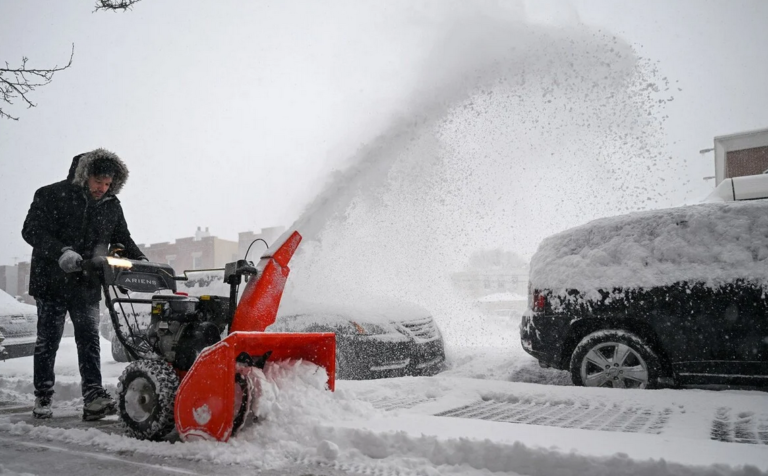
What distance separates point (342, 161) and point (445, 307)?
280 inches

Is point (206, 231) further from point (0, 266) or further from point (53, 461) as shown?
point (53, 461)

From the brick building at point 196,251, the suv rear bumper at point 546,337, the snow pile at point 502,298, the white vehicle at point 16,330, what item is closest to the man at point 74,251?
the suv rear bumper at point 546,337

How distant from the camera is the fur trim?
4117 mm

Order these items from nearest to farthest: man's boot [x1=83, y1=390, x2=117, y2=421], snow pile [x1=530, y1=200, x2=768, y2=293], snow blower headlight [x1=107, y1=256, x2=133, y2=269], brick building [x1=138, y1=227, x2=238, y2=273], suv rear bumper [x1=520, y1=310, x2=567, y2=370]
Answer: snow blower headlight [x1=107, y1=256, x2=133, y2=269] < man's boot [x1=83, y1=390, x2=117, y2=421] < snow pile [x1=530, y1=200, x2=768, y2=293] < suv rear bumper [x1=520, y1=310, x2=567, y2=370] < brick building [x1=138, y1=227, x2=238, y2=273]

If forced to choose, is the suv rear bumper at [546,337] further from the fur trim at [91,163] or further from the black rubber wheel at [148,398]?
the fur trim at [91,163]

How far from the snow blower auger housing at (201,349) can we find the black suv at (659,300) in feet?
8.38

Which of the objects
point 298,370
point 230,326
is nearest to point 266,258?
point 230,326

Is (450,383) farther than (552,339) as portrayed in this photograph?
No

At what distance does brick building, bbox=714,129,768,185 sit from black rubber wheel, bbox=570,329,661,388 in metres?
16.2

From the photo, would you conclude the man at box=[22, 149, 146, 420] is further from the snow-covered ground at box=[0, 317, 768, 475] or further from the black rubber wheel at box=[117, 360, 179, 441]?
the black rubber wheel at box=[117, 360, 179, 441]

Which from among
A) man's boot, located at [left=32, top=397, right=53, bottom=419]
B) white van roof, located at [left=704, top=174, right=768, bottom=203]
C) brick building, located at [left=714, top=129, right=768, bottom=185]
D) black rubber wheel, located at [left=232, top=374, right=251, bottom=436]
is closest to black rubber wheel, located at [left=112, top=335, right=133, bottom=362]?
man's boot, located at [left=32, top=397, right=53, bottom=419]

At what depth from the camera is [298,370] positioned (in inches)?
134

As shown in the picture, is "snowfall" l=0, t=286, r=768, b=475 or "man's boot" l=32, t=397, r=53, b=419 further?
"man's boot" l=32, t=397, r=53, b=419

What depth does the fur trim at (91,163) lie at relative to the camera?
412 cm
